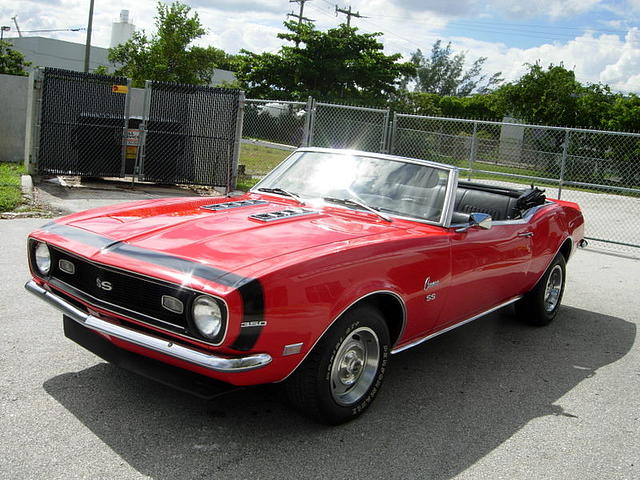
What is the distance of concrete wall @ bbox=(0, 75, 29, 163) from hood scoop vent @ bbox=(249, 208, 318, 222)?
13.3m

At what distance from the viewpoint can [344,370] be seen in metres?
3.55

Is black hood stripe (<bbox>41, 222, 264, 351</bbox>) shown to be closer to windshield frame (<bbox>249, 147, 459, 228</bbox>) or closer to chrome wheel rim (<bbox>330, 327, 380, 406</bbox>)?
chrome wheel rim (<bbox>330, 327, 380, 406</bbox>)

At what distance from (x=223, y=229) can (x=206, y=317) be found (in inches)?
30.9

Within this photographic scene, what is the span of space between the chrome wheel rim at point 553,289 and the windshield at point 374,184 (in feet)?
6.73

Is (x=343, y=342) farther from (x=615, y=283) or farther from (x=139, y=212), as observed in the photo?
(x=615, y=283)

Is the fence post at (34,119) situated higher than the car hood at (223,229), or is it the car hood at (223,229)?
the fence post at (34,119)

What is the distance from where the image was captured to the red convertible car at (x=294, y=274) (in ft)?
9.81

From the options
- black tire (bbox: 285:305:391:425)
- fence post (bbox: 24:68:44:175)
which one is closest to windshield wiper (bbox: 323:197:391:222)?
black tire (bbox: 285:305:391:425)

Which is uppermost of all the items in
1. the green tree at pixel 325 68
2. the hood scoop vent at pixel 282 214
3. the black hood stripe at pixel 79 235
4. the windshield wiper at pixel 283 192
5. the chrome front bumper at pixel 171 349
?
the green tree at pixel 325 68

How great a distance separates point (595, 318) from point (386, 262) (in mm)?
3709

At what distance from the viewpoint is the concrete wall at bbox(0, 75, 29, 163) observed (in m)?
15.3

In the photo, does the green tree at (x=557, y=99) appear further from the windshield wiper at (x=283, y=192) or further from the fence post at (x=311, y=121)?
the windshield wiper at (x=283, y=192)

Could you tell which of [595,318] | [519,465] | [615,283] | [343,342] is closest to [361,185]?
[343,342]

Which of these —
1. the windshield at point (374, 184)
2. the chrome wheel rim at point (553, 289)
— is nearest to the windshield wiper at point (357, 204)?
the windshield at point (374, 184)
